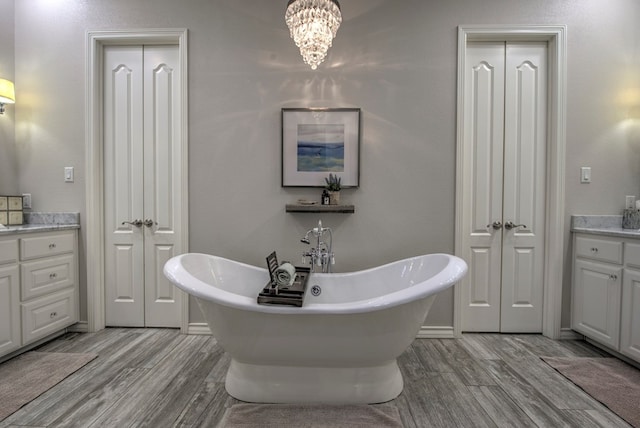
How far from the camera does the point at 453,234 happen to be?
96.8 inches

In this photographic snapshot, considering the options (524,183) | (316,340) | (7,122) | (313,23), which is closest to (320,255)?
(316,340)

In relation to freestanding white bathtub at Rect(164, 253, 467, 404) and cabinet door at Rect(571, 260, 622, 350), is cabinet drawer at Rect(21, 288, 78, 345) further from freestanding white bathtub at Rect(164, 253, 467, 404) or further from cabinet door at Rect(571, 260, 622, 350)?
cabinet door at Rect(571, 260, 622, 350)

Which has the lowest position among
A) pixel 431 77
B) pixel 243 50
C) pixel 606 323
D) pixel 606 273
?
pixel 606 323

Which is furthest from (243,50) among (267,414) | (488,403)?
(488,403)

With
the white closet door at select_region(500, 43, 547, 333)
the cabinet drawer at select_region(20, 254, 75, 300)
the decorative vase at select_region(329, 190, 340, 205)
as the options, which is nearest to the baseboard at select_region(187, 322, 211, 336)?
the cabinet drawer at select_region(20, 254, 75, 300)

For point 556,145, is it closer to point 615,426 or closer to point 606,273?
point 606,273

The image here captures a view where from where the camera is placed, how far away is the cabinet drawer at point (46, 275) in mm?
2127

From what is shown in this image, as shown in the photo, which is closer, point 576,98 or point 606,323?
point 606,323

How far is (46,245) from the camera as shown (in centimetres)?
226

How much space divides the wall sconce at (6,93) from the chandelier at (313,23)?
7.16ft

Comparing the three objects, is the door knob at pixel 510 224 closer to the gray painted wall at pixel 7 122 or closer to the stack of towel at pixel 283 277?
the stack of towel at pixel 283 277

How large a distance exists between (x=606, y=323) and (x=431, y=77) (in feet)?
7.09

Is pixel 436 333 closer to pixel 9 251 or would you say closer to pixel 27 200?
pixel 9 251

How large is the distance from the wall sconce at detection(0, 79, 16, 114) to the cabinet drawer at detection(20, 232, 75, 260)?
105 cm
